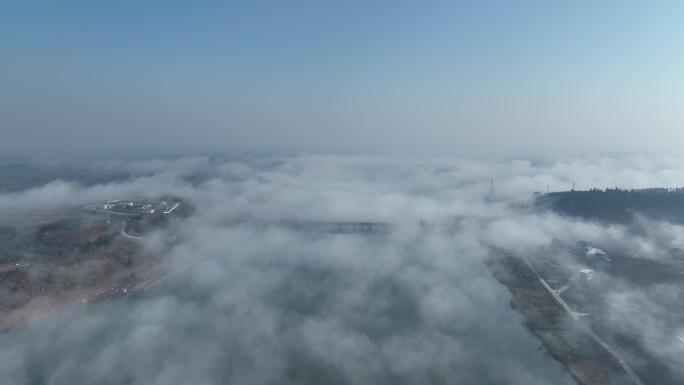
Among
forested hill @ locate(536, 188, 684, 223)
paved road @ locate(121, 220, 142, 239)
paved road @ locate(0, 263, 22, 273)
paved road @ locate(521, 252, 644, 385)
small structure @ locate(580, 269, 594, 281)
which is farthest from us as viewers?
forested hill @ locate(536, 188, 684, 223)

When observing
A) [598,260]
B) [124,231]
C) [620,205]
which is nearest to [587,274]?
[598,260]

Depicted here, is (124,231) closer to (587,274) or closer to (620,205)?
(587,274)

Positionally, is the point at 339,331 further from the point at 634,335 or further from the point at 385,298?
the point at 634,335

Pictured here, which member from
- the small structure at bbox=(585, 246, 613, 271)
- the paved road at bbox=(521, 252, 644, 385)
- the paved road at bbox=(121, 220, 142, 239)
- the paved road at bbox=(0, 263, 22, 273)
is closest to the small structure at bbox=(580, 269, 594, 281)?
the small structure at bbox=(585, 246, 613, 271)

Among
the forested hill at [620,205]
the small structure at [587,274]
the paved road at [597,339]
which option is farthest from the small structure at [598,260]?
the forested hill at [620,205]

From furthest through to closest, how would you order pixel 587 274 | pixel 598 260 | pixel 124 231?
pixel 124 231
pixel 598 260
pixel 587 274

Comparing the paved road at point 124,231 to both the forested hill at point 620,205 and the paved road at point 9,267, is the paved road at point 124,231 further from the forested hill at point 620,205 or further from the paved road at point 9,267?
the forested hill at point 620,205

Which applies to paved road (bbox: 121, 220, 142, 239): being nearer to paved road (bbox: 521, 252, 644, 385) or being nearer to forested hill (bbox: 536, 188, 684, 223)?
paved road (bbox: 521, 252, 644, 385)

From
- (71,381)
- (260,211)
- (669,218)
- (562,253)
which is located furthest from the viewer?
(260,211)

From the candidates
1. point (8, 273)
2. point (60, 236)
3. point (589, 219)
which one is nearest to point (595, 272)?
point (589, 219)
